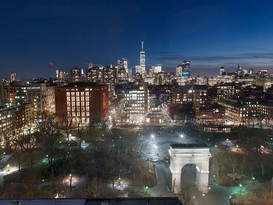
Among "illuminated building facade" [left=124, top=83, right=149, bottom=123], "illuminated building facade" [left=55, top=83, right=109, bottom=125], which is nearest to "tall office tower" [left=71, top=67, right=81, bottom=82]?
"illuminated building facade" [left=124, top=83, right=149, bottom=123]

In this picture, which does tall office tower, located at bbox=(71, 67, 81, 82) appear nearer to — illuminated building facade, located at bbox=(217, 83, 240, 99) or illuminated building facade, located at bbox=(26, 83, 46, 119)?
illuminated building facade, located at bbox=(217, 83, 240, 99)

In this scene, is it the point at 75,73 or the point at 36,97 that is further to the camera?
the point at 75,73

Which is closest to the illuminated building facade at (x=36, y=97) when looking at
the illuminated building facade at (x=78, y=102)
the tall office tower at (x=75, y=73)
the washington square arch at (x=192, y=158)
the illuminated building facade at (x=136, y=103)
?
the illuminated building facade at (x=78, y=102)

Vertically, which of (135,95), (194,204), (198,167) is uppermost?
(135,95)

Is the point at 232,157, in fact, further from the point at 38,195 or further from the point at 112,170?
the point at 38,195

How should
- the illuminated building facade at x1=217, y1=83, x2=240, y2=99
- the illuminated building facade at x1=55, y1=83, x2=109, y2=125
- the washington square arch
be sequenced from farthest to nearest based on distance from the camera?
the illuminated building facade at x1=217, y1=83, x2=240, y2=99
the illuminated building facade at x1=55, y1=83, x2=109, y2=125
the washington square arch

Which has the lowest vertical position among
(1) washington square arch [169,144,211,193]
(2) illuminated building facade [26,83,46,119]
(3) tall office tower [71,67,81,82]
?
(1) washington square arch [169,144,211,193]

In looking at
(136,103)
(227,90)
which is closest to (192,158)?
(136,103)

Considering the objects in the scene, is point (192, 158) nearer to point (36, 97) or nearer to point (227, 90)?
point (36, 97)

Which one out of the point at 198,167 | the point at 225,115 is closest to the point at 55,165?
the point at 198,167

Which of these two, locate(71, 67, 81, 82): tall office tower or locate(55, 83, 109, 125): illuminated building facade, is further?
locate(71, 67, 81, 82): tall office tower

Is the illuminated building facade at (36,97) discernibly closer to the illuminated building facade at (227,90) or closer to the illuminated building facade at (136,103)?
the illuminated building facade at (136,103)
